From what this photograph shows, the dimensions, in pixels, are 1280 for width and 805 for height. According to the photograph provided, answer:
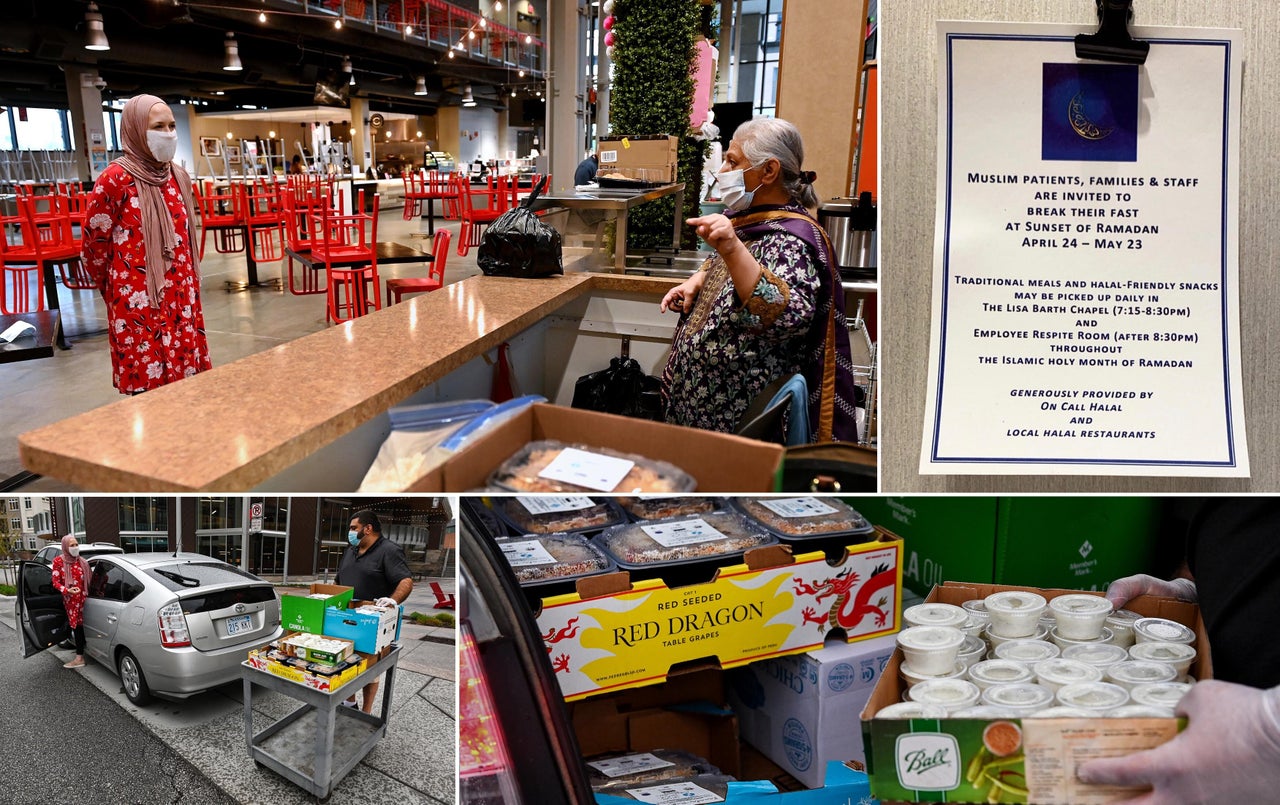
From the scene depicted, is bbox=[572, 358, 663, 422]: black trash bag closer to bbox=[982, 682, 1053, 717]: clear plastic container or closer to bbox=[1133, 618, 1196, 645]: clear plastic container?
bbox=[982, 682, 1053, 717]: clear plastic container

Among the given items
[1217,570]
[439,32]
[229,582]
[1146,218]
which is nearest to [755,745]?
[1217,570]

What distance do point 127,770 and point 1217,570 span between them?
145cm

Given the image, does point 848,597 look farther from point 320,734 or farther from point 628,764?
point 320,734

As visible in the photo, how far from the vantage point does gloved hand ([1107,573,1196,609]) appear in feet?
3.78

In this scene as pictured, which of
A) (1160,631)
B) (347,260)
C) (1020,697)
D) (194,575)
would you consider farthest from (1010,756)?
(347,260)

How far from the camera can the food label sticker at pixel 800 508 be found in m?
1.31

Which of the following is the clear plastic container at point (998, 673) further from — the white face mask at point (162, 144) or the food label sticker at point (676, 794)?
the white face mask at point (162, 144)

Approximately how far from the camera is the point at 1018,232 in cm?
91

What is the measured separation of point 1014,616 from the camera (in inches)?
43.7

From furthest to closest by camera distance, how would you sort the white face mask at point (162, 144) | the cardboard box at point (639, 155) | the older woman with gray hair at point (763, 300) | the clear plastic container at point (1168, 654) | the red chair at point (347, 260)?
1. the red chair at point (347, 260)
2. the cardboard box at point (639, 155)
3. the white face mask at point (162, 144)
4. the older woman with gray hair at point (763, 300)
5. the clear plastic container at point (1168, 654)

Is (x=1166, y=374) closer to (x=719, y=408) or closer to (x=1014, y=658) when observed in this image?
(x=1014, y=658)

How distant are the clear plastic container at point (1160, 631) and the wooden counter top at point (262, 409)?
106cm

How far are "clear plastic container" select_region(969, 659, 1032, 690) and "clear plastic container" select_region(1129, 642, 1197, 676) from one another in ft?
0.45

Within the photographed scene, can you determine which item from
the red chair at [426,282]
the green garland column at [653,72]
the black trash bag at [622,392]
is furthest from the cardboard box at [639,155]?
the black trash bag at [622,392]
